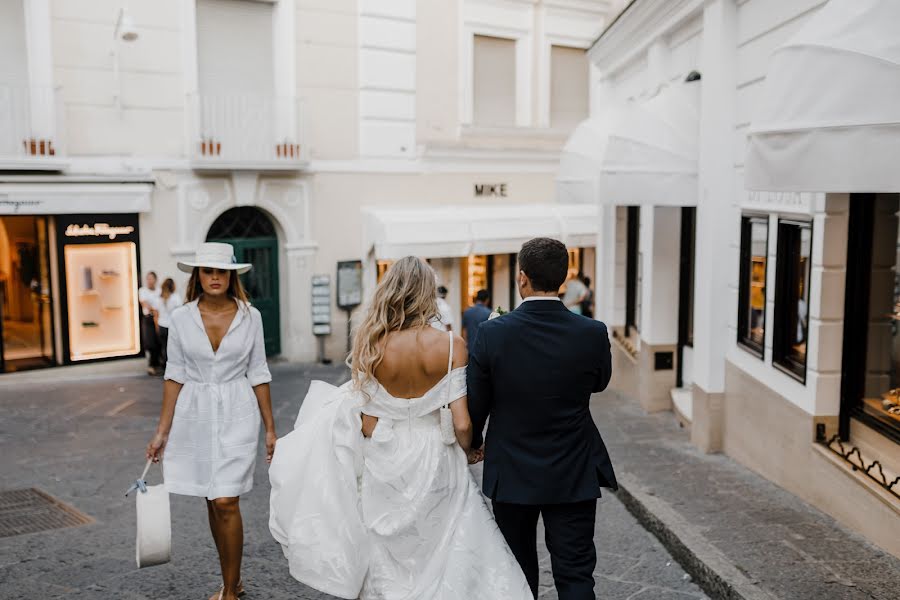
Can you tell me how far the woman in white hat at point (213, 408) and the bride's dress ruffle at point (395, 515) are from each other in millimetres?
703

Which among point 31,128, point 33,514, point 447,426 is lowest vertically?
point 33,514

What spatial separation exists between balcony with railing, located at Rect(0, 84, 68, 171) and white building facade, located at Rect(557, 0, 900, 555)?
25.1 ft

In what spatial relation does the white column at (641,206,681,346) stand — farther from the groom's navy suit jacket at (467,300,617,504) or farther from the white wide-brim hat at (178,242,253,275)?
the groom's navy suit jacket at (467,300,617,504)

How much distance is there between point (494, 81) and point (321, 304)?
594 centimetres

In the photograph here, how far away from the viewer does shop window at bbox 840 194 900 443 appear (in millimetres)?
5918

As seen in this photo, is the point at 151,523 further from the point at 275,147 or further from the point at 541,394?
the point at 275,147

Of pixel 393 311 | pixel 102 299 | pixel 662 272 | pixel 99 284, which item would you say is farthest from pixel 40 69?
pixel 393 311

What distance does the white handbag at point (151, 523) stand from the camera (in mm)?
4570

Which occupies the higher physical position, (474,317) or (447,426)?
(447,426)

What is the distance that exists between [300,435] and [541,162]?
15124 millimetres

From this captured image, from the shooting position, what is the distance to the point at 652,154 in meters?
9.17

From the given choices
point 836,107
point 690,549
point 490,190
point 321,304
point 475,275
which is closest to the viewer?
point 836,107

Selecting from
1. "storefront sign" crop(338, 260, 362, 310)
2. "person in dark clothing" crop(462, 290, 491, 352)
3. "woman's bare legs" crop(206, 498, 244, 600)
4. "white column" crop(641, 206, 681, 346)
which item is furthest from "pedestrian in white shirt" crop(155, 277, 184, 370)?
"woman's bare legs" crop(206, 498, 244, 600)

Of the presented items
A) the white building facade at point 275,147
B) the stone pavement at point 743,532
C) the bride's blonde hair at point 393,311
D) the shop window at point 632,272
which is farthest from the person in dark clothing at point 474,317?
the bride's blonde hair at point 393,311
